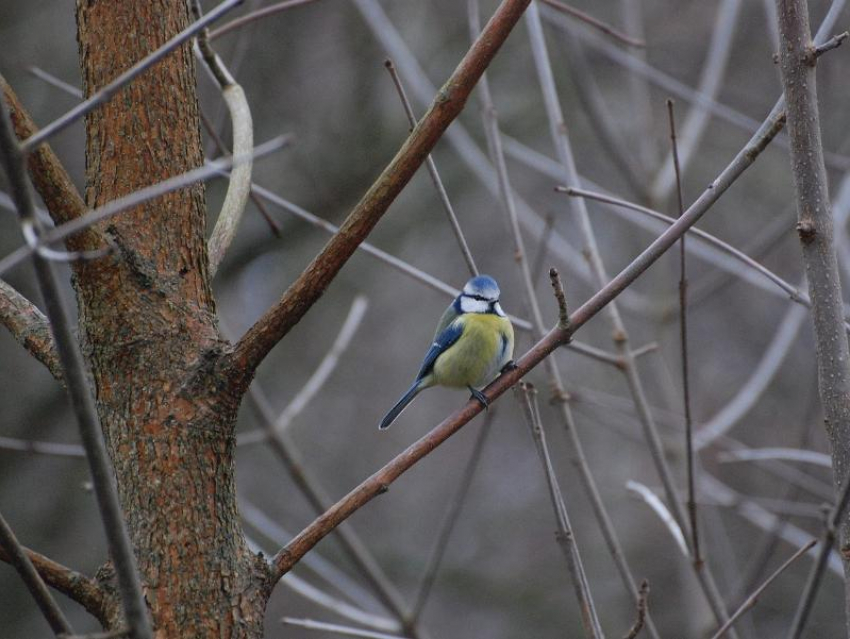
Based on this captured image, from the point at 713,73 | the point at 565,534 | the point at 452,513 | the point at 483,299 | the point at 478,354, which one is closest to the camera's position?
the point at 565,534

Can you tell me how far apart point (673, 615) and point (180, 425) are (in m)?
6.72

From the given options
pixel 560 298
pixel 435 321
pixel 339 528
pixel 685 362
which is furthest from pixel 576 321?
pixel 435 321

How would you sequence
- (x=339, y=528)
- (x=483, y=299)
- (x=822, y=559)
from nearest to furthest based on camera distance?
(x=822, y=559) < (x=339, y=528) < (x=483, y=299)

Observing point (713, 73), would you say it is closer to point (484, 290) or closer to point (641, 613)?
point (484, 290)

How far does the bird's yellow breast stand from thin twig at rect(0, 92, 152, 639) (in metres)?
1.81

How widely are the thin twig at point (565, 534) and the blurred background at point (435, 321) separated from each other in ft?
10.9

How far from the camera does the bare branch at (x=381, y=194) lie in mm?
1295

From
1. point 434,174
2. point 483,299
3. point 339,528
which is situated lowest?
point 339,528

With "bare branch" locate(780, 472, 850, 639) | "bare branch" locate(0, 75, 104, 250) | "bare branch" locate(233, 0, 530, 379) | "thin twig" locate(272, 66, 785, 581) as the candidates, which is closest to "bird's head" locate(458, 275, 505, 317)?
"thin twig" locate(272, 66, 785, 581)

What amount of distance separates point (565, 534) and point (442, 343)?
4.05ft

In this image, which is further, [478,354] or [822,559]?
[478,354]

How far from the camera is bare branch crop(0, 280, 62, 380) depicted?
1.49 meters

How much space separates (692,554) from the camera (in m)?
1.79

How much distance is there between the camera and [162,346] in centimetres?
145
